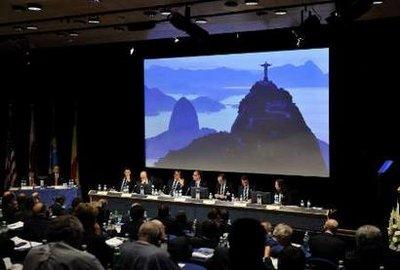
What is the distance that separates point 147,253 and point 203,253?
6.12ft

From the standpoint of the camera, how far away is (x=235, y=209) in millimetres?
10641

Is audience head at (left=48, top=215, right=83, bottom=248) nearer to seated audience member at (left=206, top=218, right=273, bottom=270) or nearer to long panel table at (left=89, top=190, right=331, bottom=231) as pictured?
seated audience member at (left=206, top=218, right=273, bottom=270)

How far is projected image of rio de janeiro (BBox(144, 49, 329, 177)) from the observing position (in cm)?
1156

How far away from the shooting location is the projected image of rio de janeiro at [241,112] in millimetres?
11562

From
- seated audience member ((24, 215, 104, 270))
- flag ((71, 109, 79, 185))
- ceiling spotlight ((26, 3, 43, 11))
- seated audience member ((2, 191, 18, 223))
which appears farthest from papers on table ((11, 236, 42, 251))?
flag ((71, 109, 79, 185))

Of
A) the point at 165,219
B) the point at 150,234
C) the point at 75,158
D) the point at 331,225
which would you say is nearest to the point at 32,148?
the point at 75,158

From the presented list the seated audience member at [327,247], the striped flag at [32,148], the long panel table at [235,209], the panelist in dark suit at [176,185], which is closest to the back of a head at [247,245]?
the seated audience member at [327,247]

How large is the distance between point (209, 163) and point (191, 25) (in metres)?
4.75

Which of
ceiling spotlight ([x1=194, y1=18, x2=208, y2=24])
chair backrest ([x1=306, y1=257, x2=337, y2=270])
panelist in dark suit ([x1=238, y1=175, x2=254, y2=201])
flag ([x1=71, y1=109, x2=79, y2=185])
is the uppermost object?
ceiling spotlight ([x1=194, y1=18, x2=208, y2=24])

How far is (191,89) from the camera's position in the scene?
13.2 meters

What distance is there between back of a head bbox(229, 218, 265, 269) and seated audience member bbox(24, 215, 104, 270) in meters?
1.01

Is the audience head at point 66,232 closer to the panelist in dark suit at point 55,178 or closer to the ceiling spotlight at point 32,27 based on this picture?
the ceiling spotlight at point 32,27

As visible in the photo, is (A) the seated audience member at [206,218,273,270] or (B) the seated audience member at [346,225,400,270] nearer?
(A) the seated audience member at [206,218,273,270]

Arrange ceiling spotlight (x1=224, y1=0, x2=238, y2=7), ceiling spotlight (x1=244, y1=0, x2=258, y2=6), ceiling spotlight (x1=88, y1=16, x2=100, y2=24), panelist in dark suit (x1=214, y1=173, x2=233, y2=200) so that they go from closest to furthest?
ceiling spotlight (x1=244, y1=0, x2=258, y2=6) → ceiling spotlight (x1=224, y1=0, x2=238, y2=7) → ceiling spotlight (x1=88, y1=16, x2=100, y2=24) → panelist in dark suit (x1=214, y1=173, x2=233, y2=200)
